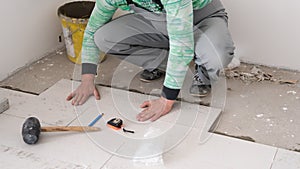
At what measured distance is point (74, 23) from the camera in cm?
230

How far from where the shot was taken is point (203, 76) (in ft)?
6.68

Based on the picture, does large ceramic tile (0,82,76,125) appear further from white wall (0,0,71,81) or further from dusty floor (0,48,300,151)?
white wall (0,0,71,81)

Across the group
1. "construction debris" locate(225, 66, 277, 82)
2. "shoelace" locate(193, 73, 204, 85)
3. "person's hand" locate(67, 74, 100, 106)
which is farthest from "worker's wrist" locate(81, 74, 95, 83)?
"construction debris" locate(225, 66, 277, 82)

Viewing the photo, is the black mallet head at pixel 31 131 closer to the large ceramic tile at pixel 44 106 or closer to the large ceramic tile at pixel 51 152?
the large ceramic tile at pixel 51 152

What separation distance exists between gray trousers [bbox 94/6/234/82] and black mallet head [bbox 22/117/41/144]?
51 centimetres

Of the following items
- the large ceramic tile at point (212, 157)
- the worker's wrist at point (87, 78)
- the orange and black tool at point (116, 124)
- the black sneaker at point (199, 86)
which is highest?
the worker's wrist at point (87, 78)

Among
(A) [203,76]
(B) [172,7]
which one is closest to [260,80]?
(A) [203,76]

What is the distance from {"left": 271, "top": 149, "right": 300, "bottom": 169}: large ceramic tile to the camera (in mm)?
1571

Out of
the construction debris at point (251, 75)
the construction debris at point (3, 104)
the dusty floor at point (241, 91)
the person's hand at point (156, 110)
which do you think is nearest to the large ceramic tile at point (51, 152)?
the construction debris at point (3, 104)

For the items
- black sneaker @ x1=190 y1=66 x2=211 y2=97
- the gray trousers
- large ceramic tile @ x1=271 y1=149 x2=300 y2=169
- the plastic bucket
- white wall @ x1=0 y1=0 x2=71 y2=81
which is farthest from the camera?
the plastic bucket

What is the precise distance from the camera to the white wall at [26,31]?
7.16 ft

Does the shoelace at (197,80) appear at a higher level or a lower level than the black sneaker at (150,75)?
higher

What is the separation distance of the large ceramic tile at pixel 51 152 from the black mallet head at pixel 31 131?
0.10ft

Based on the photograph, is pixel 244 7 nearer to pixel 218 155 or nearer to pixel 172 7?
pixel 172 7
